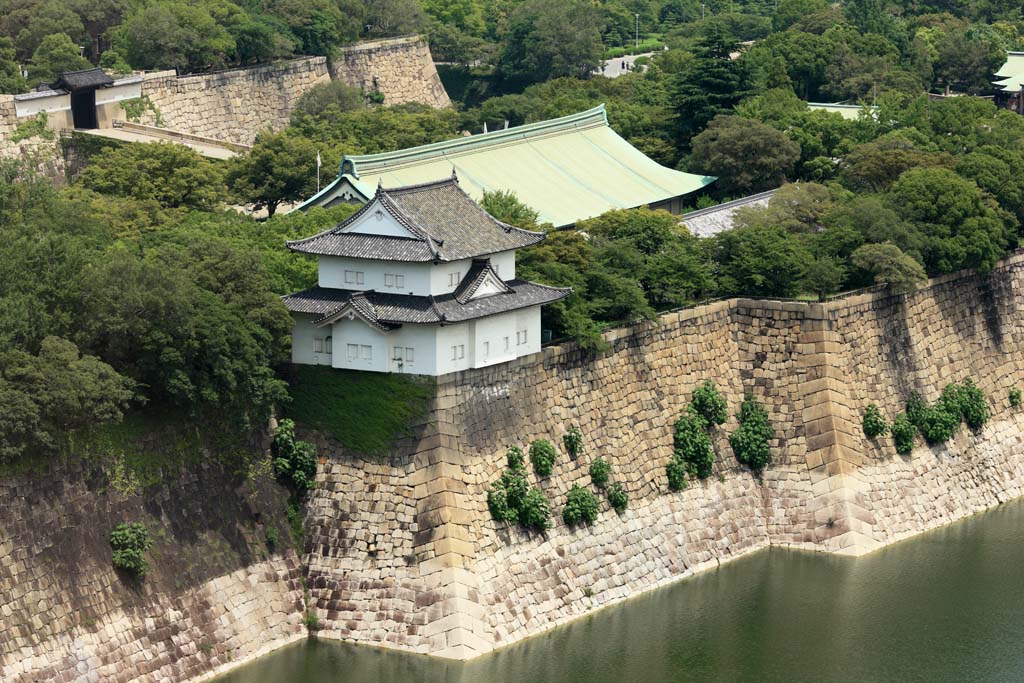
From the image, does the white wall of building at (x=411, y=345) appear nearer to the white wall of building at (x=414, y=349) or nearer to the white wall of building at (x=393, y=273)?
the white wall of building at (x=414, y=349)

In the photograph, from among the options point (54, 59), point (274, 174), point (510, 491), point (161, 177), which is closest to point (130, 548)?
point (510, 491)

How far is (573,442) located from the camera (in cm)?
5784

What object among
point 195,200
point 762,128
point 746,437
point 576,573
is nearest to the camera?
point 576,573

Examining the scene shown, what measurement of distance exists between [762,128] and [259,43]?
1211 inches

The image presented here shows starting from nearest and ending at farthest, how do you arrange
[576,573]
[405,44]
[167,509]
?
[167,509] < [576,573] < [405,44]

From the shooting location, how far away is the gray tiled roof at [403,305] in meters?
53.9

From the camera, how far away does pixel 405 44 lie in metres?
115

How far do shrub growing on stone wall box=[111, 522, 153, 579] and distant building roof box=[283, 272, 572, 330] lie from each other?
7.07m

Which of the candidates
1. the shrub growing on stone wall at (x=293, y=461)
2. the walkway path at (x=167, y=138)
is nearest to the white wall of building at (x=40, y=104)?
the walkway path at (x=167, y=138)

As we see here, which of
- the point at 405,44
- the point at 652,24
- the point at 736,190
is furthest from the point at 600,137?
the point at 652,24

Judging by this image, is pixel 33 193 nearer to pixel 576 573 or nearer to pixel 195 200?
pixel 195 200

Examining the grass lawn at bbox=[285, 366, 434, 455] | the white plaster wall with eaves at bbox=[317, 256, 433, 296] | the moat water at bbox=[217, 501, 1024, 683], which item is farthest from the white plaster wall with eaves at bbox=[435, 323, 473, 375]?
the moat water at bbox=[217, 501, 1024, 683]

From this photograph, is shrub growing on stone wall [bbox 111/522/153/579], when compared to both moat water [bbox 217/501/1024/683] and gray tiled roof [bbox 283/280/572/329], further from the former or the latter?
gray tiled roof [bbox 283/280/572/329]

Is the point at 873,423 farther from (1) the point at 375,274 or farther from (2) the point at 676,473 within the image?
(1) the point at 375,274
